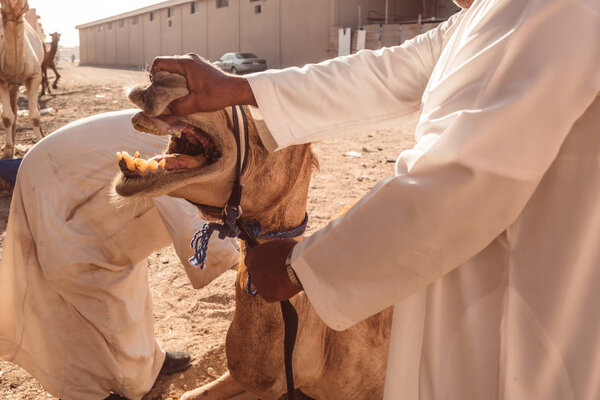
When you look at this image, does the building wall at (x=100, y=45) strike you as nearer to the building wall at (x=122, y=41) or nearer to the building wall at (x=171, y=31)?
the building wall at (x=122, y=41)

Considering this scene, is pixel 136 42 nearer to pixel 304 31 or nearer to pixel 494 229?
pixel 304 31

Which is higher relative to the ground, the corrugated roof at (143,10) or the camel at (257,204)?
the corrugated roof at (143,10)

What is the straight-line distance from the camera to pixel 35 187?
2.90 meters

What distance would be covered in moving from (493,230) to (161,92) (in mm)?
956

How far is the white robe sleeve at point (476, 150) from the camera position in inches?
42.7

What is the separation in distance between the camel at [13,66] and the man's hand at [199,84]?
25.5 feet

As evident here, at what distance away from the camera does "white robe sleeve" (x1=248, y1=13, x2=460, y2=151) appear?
5.87 ft

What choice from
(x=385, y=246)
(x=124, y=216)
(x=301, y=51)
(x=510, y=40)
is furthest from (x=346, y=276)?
(x=301, y=51)

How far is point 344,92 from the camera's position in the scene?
1.90 metres

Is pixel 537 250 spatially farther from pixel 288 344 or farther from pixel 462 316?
pixel 288 344

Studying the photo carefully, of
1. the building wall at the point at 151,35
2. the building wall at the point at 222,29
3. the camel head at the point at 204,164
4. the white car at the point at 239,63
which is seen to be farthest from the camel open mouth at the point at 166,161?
the building wall at the point at 151,35

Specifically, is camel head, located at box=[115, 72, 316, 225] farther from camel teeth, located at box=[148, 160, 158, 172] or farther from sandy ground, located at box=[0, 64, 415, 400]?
sandy ground, located at box=[0, 64, 415, 400]

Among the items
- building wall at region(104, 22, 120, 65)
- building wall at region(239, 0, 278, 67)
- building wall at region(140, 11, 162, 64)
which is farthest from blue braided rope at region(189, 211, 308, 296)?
building wall at region(104, 22, 120, 65)

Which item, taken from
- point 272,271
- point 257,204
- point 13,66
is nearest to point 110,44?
point 13,66
